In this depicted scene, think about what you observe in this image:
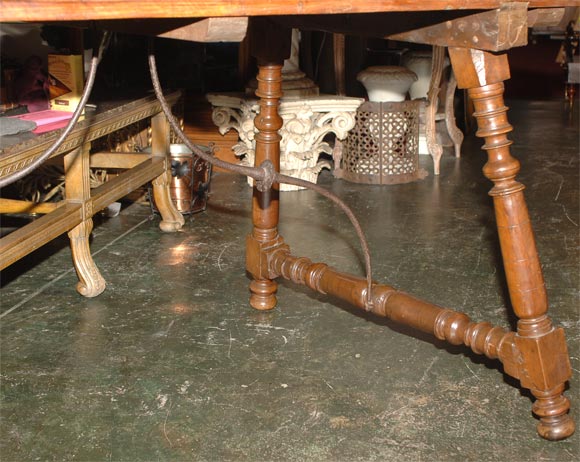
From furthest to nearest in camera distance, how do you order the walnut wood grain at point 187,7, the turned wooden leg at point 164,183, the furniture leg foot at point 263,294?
the turned wooden leg at point 164,183, the furniture leg foot at point 263,294, the walnut wood grain at point 187,7

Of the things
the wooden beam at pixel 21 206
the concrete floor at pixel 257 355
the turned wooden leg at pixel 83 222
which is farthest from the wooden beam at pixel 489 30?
the wooden beam at pixel 21 206

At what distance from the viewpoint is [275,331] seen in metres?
2.62

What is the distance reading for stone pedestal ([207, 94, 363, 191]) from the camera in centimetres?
432

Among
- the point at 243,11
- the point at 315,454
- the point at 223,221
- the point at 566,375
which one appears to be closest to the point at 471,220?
the point at 223,221

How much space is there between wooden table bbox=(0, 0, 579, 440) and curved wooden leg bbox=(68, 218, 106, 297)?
0.84 m

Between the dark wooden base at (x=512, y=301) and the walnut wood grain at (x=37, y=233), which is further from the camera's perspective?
the walnut wood grain at (x=37, y=233)

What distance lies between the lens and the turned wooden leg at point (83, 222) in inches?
112

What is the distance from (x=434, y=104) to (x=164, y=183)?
1.85 metres

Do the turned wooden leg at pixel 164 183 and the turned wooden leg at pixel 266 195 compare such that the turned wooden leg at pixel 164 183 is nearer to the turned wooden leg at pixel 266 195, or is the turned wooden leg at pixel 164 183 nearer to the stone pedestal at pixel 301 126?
the stone pedestal at pixel 301 126

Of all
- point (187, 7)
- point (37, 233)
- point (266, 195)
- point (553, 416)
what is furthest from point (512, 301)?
point (37, 233)

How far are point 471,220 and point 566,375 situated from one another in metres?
1.79

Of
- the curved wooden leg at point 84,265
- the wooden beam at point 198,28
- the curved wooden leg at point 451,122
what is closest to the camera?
the wooden beam at point 198,28

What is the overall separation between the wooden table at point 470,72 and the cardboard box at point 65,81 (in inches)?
31.3

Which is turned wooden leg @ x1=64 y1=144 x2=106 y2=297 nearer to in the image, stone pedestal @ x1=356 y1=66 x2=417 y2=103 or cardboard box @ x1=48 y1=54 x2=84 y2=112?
cardboard box @ x1=48 y1=54 x2=84 y2=112
